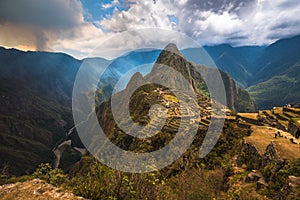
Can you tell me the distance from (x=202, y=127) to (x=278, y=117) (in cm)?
2776

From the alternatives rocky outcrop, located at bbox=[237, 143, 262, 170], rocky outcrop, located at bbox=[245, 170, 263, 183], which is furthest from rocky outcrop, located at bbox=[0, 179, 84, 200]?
rocky outcrop, located at bbox=[237, 143, 262, 170]

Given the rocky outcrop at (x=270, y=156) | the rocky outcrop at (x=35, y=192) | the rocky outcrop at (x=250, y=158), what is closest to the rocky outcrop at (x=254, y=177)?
the rocky outcrop at (x=270, y=156)

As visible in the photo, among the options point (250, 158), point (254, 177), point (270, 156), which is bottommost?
point (250, 158)

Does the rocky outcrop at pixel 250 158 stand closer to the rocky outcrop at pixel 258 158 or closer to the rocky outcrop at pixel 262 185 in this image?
the rocky outcrop at pixel 258 158

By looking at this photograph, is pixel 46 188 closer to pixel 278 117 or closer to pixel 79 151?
pixel 278 117

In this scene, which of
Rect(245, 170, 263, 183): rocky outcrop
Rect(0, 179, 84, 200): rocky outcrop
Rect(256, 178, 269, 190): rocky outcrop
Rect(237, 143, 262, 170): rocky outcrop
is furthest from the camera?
Rect(237, 143, 262, 170): rocky outcrop

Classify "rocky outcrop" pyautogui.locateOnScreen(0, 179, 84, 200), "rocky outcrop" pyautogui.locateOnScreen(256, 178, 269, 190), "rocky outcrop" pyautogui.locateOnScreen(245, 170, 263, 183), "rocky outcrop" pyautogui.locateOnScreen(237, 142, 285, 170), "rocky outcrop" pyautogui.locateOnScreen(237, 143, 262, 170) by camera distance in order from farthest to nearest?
"rocky outcrop" pyautogui.locateOnScreen(237, 143, 262, 170) → "rocky outcrop" pyautogui.locateOnScreen(237, 142, 285, 170) → "rocky outcrop" pyautogui.locateOnScreen(245, 170, 263, 183) → "rocky outcrop" pyautogui.locateOnScreen(256, 178, 269, 190) → "rocky outcrop" pyautogui.locateOnScreen(0, 179, 84, 200)

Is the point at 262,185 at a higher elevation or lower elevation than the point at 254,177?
higher

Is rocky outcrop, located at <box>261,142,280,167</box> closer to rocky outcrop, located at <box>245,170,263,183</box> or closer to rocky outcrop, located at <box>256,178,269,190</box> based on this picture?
rocky outcrop, located at <box>245,170,263,183</box>

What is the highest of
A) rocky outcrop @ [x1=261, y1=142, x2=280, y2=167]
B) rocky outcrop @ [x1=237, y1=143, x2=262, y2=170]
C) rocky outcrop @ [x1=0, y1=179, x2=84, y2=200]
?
rocky outcrop @ [x1=261, y1=142, x2=280, y2=167]

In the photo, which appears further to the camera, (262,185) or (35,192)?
(262,185)

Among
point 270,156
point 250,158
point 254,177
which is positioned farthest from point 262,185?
point 250,158

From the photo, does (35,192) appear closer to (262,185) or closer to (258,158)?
(262,185)

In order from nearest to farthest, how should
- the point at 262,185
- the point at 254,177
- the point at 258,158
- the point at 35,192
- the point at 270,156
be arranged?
the point at 35,192 → the point at 262,185 → the point at 254,177 → the point at 270,156 → the point at 258,158
